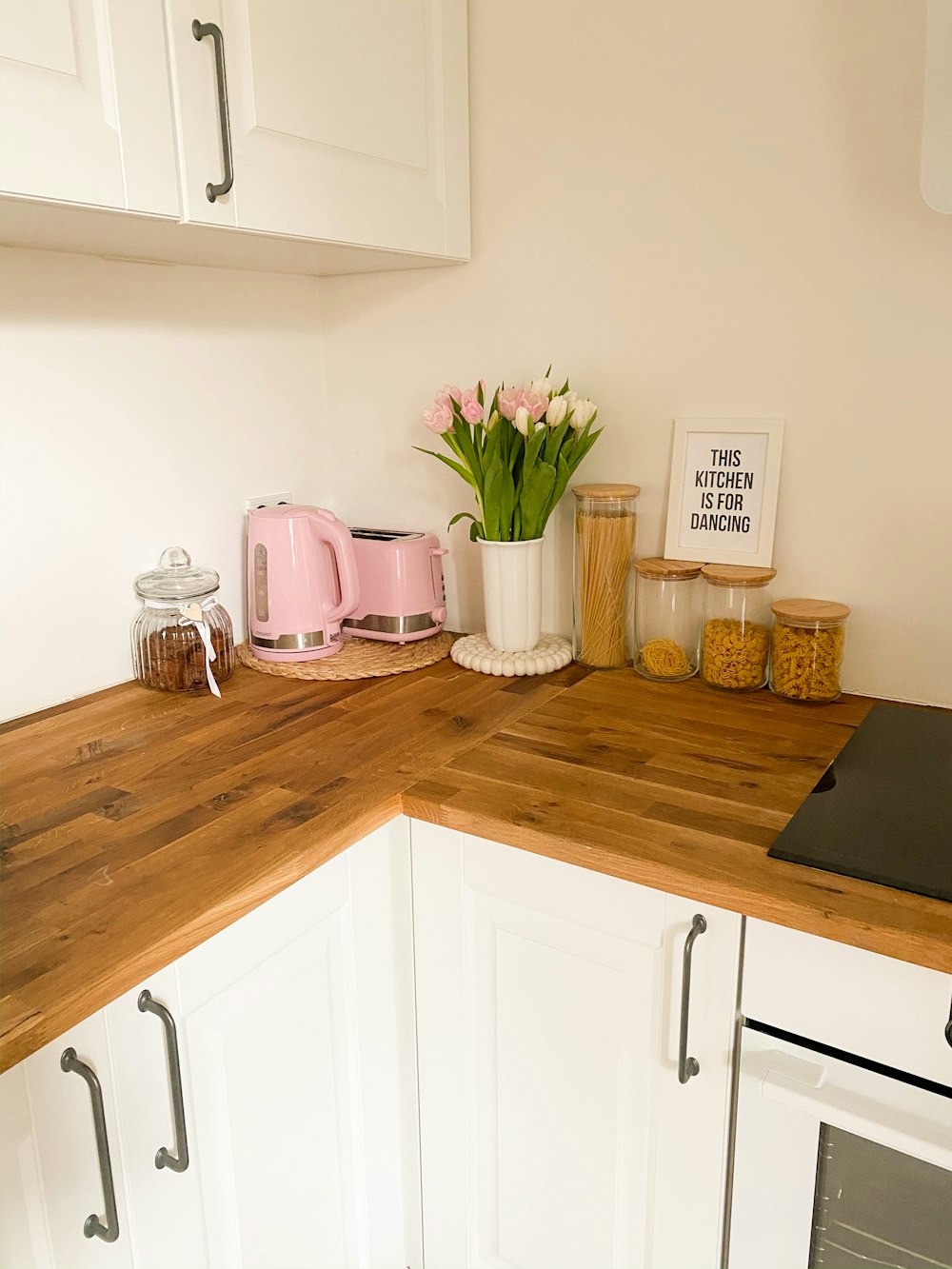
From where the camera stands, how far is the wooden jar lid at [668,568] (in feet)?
5.05

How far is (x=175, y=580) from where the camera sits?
5.16 feet

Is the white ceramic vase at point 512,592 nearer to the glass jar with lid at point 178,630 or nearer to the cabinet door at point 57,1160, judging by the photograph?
the glass jar with lid at point 178,630

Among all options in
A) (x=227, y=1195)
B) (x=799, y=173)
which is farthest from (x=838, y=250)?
(x=227, y=1195)

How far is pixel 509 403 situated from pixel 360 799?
678 millimetres

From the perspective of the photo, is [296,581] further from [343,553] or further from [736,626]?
[736,626]

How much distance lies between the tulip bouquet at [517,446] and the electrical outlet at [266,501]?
406mm

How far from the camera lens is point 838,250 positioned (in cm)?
137

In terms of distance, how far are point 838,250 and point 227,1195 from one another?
4.59 ft

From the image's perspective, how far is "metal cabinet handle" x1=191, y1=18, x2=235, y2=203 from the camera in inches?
47.2

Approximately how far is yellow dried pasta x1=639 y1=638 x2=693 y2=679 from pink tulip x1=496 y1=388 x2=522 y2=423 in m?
0.43

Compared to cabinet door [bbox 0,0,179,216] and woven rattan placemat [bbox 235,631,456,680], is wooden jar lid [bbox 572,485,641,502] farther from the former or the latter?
cabinet door [bbox 0,0,179,216]

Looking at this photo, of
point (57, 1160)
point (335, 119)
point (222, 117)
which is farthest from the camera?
point (335, 119)

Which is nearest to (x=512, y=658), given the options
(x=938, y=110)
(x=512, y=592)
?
(x=512, y=592)

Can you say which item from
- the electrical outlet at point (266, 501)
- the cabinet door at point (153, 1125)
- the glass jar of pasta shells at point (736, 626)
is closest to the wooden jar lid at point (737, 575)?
the glass jar of pasta shells at point (736, 626)
